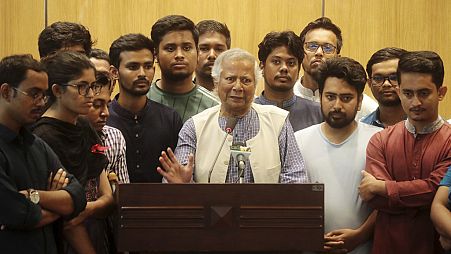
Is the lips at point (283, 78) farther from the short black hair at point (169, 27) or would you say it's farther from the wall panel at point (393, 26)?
the wall panel at point (393, 26)

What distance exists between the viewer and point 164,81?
433 cm

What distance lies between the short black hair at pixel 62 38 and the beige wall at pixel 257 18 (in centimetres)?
200

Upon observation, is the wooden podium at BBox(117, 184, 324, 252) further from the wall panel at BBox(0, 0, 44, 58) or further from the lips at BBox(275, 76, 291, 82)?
the wall panel at BBox(0, 0, 44, 58)

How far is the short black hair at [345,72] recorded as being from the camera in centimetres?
384

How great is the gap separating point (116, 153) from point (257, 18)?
278 centimetres

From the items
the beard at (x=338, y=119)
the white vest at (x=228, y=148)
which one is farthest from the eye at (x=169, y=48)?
the beard at (x=338, y=119)

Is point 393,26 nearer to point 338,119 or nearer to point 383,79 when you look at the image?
point 383,79

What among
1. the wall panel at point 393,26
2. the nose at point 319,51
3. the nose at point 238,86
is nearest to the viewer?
the nose at point 238,86

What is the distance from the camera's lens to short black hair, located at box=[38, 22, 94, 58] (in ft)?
13.3

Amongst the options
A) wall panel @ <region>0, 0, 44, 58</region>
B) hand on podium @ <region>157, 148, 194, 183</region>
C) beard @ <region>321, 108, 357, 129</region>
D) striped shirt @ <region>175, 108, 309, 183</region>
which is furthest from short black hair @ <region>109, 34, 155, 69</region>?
wall panel @ <region>0, 0, 44, 58</region>

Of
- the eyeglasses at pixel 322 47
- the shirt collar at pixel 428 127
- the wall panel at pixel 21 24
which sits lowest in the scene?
the shirt collar at pixel 428 127

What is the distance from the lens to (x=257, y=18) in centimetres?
624

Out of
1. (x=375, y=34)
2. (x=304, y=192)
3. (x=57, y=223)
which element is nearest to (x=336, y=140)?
(x=304, y=192)

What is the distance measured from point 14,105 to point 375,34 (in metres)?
3.82
